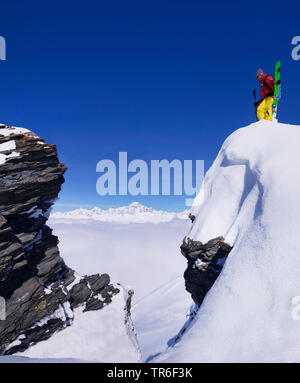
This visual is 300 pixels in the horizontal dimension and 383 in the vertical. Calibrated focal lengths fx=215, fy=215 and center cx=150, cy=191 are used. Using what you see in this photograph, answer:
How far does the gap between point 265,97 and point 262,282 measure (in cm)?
1573

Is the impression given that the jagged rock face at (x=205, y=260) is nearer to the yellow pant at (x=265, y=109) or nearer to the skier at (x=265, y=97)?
the yellow pant at (x=265, y=109)

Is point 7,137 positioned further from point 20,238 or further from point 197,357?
point 197,357

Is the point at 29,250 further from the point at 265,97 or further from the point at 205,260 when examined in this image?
the point at 265,97

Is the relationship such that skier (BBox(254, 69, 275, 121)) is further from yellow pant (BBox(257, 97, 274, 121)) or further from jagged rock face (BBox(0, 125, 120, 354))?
jagged rock face (BBox(0, 125, 120, 354))

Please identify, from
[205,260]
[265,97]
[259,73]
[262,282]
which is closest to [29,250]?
[205,260]

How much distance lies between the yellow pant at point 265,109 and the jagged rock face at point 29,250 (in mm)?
19639

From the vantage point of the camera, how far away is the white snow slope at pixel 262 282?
19.4 feet

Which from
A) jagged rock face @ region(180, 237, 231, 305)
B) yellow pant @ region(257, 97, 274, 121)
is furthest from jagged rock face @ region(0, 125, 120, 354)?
yellow pant @ region(257, 97, 274, 121)

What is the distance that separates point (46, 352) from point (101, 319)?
20.2 ft

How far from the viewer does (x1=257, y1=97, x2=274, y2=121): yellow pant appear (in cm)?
1761

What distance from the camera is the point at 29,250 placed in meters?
21.6

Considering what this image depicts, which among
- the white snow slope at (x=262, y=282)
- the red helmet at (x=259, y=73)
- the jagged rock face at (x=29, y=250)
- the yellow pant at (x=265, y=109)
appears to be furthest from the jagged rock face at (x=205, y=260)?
the red helmet at (x=259, y=73)

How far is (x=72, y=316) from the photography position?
22.3 metres
